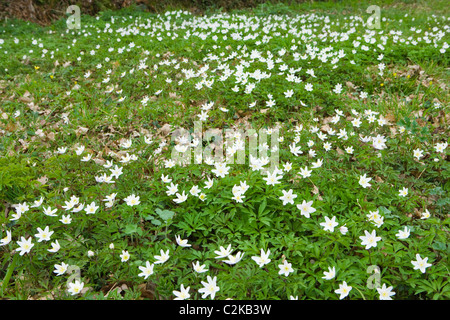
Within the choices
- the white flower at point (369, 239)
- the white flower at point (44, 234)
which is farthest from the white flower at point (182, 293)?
the white flower at point (369, 239)

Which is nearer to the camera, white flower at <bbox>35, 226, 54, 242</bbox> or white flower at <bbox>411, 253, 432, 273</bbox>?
white flower at <bbox>411, 253, 432, 273</bbox>

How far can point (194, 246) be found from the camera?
8.08ft

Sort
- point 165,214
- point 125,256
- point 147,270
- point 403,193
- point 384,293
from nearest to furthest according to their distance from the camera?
1. point 384,293
2. point 147,270
3. point 125,256
4. point 165,214
5. point 403,193

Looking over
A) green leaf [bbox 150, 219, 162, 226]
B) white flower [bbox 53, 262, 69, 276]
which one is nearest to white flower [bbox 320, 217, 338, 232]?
green leaf [bbox 150, 219, 162, 226]

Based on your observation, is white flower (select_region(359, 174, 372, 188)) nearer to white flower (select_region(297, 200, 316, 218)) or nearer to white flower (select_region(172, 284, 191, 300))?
white flower (select_region(297, 200, 316, 218))

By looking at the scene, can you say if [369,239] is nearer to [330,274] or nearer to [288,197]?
[330,274]

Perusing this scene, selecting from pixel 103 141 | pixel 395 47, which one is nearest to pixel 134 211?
pixel 103 141

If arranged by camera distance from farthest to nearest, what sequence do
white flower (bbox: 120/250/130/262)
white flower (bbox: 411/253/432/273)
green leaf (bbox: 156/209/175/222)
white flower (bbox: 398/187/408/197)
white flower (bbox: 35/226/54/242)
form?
white flower (bbox: 398/187/408/197) < green leaf (bbox: 156/209/175/222) < white flower (bbox: 35/226/54/242) < white flower (bbox: 120/250/130/262) < white flower (bbox: 411/253/432/273)

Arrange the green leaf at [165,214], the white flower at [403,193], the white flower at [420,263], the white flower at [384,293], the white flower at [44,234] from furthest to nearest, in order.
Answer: the white flower at [403,193], the green leaf at [165,214], the white flower at [44,234], the white flower at [420,263], the white flower at [384,293]

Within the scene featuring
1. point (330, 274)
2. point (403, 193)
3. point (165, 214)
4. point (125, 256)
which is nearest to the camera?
point (330, 274)

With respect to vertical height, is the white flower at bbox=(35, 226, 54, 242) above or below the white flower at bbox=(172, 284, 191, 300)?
above

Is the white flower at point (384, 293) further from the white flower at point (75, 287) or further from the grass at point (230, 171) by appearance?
the white flower at point (75, 287)

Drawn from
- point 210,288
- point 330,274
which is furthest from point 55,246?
point 330,274

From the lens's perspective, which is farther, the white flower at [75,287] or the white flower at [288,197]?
the white flower at [288,197]
